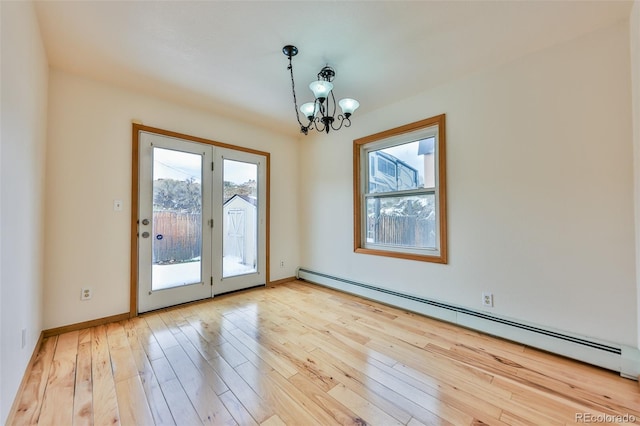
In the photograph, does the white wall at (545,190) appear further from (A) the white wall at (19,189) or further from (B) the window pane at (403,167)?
(A) the white wall at (19,189)

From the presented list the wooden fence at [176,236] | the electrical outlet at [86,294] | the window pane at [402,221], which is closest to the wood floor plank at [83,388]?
the electrical outlet at [86,294]

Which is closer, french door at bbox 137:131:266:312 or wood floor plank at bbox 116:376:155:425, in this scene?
wood floor plank at bbox 116:376:155:425

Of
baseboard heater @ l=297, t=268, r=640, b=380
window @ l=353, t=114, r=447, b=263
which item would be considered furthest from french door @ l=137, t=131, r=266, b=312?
baseboard heater @ l=297, t=268, r=640, b=380

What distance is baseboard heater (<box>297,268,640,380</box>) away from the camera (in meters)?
1.82

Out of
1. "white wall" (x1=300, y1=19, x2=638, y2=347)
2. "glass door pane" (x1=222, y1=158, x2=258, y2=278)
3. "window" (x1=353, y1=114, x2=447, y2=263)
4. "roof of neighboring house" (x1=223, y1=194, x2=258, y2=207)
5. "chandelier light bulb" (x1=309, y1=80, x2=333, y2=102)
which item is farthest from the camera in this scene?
"roof of neighboring house" (x1=223, y1=194, x2=258, y2=207)

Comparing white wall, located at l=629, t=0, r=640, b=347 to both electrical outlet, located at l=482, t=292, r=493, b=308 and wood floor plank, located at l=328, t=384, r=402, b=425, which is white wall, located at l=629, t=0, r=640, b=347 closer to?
electrical outlet, located at l=482, t=292, r=493, b=308

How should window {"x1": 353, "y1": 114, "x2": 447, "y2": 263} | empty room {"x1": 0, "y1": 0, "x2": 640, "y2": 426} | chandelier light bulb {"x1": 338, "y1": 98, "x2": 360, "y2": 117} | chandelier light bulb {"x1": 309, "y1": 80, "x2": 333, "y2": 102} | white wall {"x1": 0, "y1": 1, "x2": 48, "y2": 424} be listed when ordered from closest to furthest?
white wall {"x1": 0, "y1": 1, "x2": 48, "y2": 424}
empty room {"x1": 0, "y1": 0, "x2": 640, "y2": 426}
chandelier light bulb {"x1": 309, "y1": 80, "x2": 333, "y2": 102}
chandelier light bulb {"x1": 338, "y1": 98, "x2": 360, "y2": 117}
window {"x1": 353, "y1": 114, "x2": 447, "y2": 263}

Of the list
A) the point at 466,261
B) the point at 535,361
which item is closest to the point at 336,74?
the point at 466,261

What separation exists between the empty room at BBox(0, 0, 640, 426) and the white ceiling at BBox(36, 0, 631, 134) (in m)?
0.02

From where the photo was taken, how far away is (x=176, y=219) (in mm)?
3162

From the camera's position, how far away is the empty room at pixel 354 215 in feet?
5.26

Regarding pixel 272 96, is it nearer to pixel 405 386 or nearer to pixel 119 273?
pixel 119 273

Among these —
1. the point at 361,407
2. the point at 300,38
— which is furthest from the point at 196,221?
the point at 361,407

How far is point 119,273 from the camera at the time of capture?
278 cm
